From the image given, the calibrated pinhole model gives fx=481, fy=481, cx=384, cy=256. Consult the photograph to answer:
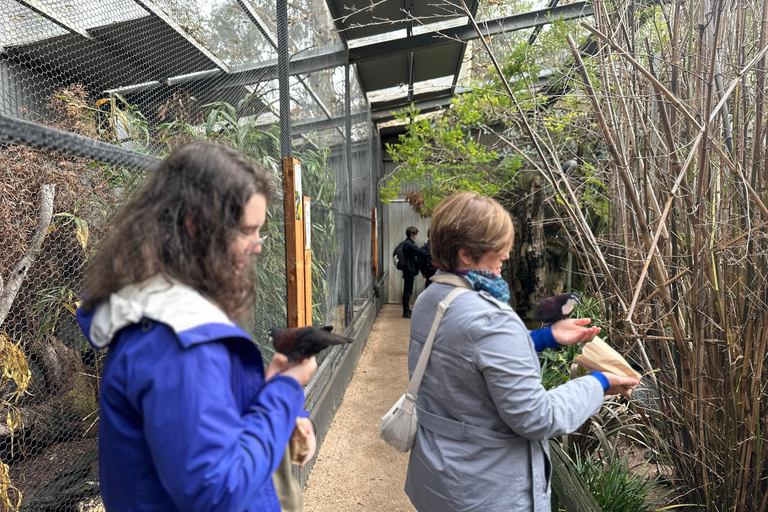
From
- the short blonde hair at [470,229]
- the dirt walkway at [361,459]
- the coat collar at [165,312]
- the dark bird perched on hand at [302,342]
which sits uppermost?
the short blonde hair at [470,229]

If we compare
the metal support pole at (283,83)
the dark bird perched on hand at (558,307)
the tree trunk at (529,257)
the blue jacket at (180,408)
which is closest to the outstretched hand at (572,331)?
the dark bird perched on hand at (558,307)

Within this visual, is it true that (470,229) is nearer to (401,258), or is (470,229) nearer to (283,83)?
(283,83)

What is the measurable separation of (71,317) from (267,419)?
1505 millimetres

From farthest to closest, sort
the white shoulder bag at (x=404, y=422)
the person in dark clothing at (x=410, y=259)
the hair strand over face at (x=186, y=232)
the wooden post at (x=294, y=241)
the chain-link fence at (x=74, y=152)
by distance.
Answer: the person in dark clothing at (x=410, y=259) < the wooden post at (x=294, y=241) < the chain-link fence at (x=74, y=152) < the white shoulder bag at (x=404, y=422) < the hair strand over face at (x=186, y=232)

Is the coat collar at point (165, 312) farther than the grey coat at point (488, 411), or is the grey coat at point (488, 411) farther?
the grey coat at point (488, 411)

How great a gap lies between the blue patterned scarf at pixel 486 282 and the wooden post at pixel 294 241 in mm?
1425

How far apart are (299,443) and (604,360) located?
1026mm

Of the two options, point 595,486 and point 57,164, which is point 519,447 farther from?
point 57,164

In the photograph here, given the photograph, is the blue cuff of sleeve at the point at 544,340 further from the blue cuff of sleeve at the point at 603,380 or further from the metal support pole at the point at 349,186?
the metal support pole at the point at 349,186

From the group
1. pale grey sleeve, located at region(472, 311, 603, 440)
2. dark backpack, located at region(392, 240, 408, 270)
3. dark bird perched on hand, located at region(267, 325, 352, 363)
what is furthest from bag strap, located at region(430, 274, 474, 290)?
dark backpack, located at region(392, 240, 408, 270)

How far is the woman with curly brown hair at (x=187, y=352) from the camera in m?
0.74

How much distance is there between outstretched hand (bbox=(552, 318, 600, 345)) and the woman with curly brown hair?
1052 millimetres

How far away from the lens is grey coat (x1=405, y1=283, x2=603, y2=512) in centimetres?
132

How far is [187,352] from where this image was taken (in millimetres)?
754
